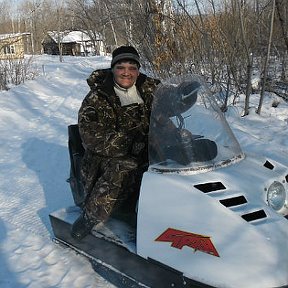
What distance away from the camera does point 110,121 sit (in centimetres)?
331

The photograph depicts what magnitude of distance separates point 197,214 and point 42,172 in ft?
12.7

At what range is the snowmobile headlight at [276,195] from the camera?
252 cm

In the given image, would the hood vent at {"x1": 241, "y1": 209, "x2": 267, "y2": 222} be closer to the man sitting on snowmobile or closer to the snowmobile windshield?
the snowmobile windshield

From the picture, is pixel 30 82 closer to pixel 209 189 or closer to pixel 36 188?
pixel 36 188

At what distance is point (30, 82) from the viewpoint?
14922 mm

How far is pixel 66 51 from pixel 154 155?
196 feet

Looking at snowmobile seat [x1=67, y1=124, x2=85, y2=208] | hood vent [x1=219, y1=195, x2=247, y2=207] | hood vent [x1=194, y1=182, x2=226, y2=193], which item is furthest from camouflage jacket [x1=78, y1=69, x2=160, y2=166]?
hood vent [x1=219, y1=195, x2=247, y2=207]

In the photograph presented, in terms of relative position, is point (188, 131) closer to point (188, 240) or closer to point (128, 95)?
point (188, 240)

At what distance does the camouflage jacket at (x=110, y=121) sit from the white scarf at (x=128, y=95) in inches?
1.5

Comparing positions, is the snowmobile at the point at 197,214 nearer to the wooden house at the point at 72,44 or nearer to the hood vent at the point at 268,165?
the hood vent at the point at 268,165

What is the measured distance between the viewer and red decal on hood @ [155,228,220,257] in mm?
2283

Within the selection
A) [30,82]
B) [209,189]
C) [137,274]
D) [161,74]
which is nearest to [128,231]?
[137,274]

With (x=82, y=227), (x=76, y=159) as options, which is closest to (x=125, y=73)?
(x=76, y=159)

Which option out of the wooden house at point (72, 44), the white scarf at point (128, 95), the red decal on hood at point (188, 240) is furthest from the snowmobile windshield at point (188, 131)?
the wooden house at point (72, 44)
